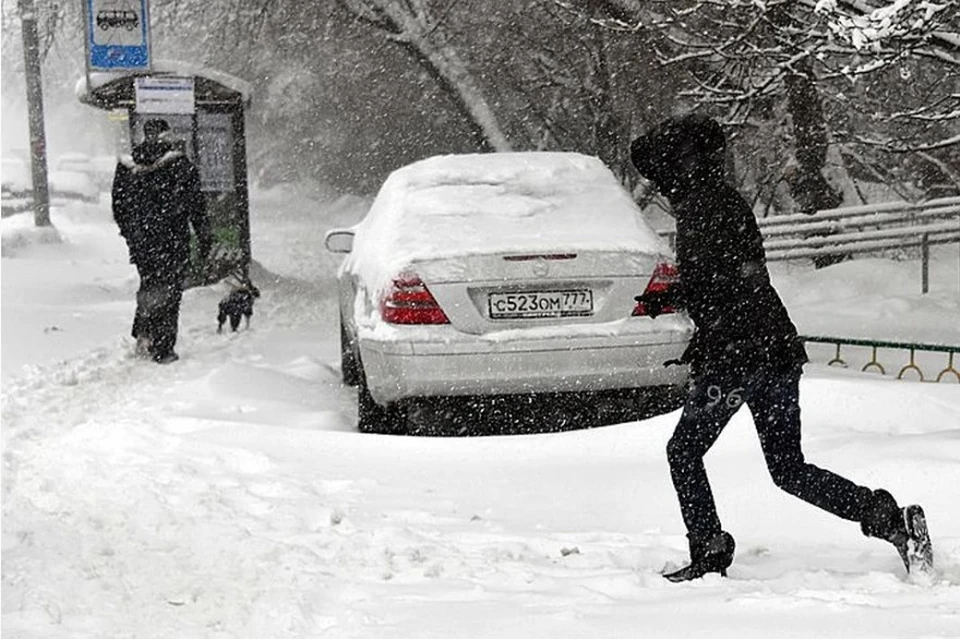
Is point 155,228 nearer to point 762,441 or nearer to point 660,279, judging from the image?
point 660,279

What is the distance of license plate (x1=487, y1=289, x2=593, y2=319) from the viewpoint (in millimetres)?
6344

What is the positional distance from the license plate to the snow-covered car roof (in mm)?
223

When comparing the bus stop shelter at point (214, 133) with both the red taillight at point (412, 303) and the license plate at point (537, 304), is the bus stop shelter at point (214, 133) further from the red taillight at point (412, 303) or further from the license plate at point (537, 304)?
the license plate at point (537, 304)

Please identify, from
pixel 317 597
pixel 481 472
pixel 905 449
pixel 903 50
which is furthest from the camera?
pixel 903 50

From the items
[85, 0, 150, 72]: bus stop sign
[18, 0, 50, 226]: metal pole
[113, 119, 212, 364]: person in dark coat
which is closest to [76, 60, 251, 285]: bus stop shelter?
[85, 0, 150, 72]: bus stop sign

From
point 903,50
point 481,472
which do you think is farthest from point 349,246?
point 903,50

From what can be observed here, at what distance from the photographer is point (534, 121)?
71.7 ft

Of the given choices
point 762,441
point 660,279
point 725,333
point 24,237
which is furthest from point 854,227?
point 24,237

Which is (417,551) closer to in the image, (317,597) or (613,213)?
(317,597)

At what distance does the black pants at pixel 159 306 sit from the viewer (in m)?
10.1

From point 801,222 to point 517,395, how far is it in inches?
400

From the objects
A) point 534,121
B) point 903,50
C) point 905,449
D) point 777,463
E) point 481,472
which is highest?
point 903,50

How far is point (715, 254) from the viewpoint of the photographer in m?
4.18

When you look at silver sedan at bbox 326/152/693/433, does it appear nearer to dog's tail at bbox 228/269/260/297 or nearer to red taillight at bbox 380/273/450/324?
A: red taillight at bbox 380/273/450/324
